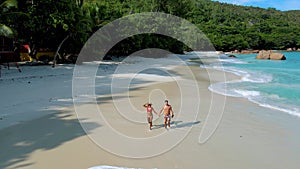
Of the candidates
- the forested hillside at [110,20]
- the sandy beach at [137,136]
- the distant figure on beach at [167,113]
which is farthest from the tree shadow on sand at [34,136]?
the forested hillside at [110,20]

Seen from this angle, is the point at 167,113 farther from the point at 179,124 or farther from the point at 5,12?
the point at 5,12

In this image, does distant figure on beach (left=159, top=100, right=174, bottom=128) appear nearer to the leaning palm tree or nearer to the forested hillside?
the leaning palm tree

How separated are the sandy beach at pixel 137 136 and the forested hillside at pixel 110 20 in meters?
9.34

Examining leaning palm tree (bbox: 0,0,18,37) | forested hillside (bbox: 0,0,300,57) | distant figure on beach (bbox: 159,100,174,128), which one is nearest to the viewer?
distant figure on beach (bbox: 159,100,174,128)

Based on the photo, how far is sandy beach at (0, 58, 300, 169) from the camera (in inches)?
255

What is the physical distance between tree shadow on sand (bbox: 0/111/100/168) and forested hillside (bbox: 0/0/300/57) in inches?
415

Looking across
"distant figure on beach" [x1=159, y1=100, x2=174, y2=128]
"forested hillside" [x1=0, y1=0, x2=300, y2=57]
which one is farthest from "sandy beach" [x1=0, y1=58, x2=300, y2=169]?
"forested hillside" [x1=0, y1=0, x2=300, y2=57]

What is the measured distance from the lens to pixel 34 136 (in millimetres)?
7723

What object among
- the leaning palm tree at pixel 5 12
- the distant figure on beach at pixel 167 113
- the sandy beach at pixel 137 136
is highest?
the leaning palm tree at pixel 5 12

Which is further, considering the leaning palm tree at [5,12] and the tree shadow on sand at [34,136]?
the leaning palm tree at [5,12]

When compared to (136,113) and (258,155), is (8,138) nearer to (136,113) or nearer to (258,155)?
(136,113)

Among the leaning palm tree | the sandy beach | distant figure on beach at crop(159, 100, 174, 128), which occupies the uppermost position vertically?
the leaning palm tree

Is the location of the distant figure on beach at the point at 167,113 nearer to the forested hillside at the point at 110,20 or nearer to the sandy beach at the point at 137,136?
the sandy beach at the point at 137,136

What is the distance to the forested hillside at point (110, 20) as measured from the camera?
22.0m
